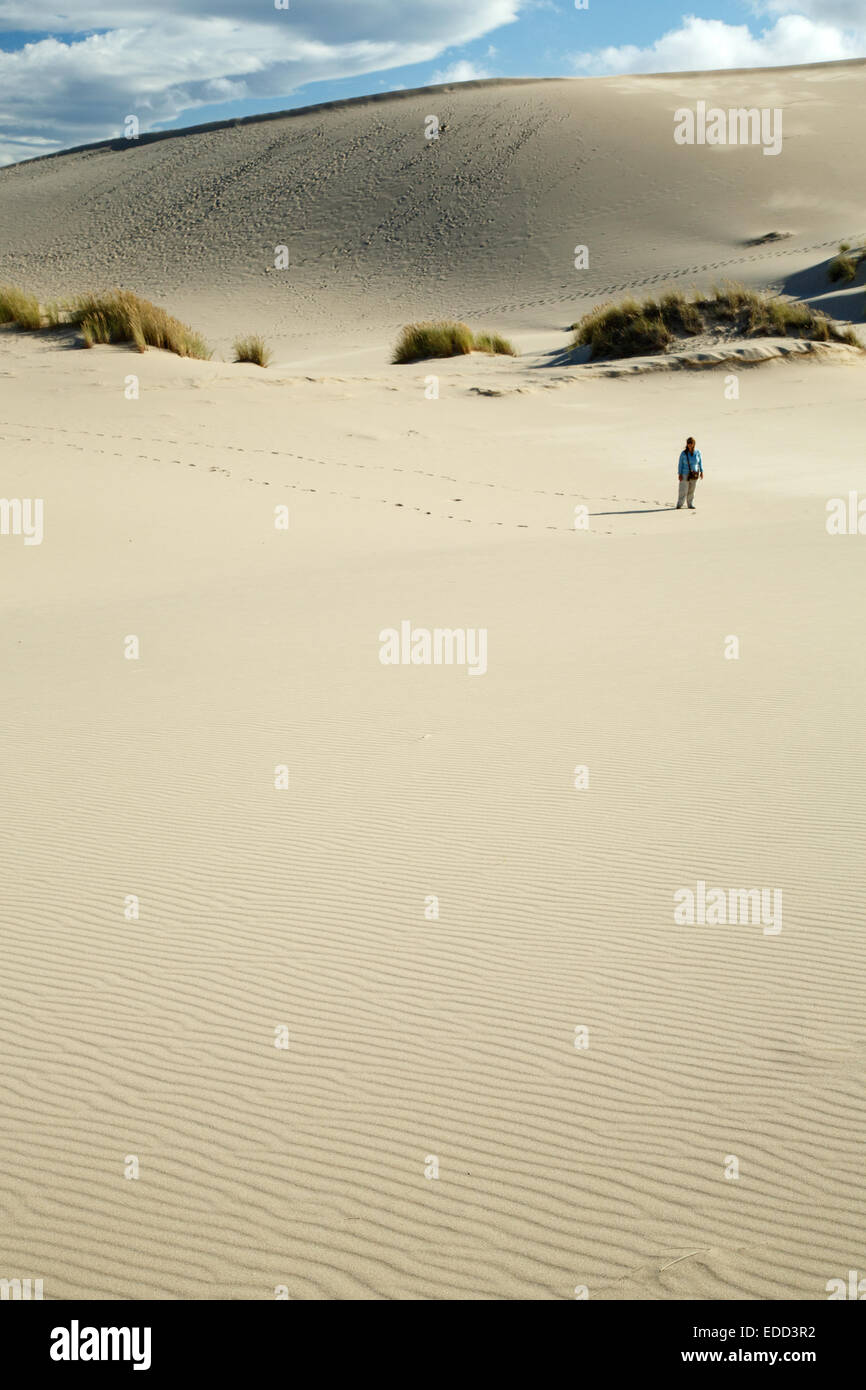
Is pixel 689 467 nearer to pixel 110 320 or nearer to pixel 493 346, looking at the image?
pixel 110 320

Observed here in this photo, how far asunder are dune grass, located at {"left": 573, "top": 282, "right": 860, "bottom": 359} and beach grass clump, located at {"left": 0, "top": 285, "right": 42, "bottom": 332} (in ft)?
42.5

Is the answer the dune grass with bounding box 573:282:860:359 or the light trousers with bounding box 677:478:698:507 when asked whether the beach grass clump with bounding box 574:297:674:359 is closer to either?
the dune grass with bounding box 573:282:860:359

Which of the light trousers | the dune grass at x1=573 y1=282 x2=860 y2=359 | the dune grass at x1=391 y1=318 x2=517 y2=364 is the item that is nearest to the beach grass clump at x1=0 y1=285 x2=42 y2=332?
the dune grass at x1=391 y1=318 x2=517 y2=364

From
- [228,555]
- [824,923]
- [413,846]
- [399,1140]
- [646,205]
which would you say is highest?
[646,205]

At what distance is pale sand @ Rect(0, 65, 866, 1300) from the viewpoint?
3.21 metres

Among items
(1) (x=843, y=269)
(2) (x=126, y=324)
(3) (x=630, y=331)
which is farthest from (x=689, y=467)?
(1) (x=843, y=269)

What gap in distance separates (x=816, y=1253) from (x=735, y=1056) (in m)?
0.86

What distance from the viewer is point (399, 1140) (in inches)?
138

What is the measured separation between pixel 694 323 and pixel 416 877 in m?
25.6

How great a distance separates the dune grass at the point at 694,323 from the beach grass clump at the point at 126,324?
10603 millimetres

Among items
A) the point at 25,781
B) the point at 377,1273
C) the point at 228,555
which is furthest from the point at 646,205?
the point at 377,1273

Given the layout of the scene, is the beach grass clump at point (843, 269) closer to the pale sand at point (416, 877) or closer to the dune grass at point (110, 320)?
the pale sand at point (416, 877)

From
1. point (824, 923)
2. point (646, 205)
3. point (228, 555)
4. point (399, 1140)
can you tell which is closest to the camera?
point (399, 1140)
